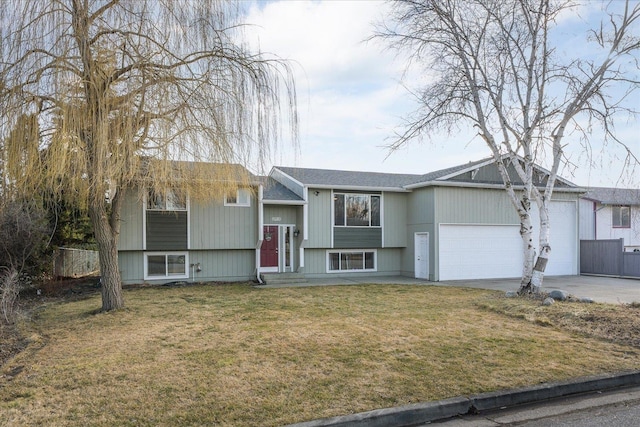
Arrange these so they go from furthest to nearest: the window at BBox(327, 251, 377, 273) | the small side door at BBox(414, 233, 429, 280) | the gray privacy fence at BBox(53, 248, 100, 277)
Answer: the window at BBox(327, 251, 377, 273) < the small side door at BBox(414, 233, 429, 280) < the gray privacy fence at BBox(53, 248, 100, 277)

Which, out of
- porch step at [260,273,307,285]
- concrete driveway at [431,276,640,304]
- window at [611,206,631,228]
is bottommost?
concrete driveway at [431,276,640,304]

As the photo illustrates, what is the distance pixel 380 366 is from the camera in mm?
5539

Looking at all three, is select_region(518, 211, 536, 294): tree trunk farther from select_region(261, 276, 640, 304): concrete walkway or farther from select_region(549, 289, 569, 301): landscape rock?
select_region(261, 276, 640, 304): concrete walkway

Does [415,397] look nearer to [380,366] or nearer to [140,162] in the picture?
[380,366]

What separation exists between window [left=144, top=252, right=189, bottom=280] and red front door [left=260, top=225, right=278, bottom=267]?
294 centimetres

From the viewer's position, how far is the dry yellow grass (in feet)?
14.1

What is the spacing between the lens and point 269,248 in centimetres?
1694

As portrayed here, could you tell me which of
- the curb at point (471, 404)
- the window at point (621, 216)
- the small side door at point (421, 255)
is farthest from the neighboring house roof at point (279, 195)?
the window at point (621, 216)

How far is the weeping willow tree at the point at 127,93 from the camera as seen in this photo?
20.7 ft

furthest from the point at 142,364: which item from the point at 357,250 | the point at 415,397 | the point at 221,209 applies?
the point at 357,250

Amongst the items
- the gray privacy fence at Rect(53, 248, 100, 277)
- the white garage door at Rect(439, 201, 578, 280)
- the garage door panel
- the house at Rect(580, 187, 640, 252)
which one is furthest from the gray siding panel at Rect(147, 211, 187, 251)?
the house at Rect(580, 187, 640, 252)

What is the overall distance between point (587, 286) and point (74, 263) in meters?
19.4

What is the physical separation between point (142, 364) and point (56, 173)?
328 cm

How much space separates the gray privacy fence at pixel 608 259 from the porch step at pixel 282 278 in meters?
12.7
